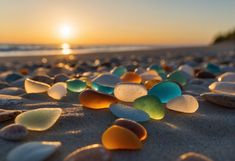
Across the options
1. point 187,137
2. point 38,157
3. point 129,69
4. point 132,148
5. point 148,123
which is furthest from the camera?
point 129,69

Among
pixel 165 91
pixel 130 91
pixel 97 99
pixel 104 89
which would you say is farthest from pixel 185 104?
pixel 104 89

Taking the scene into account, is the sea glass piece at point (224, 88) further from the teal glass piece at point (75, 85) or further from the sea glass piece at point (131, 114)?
the teal glass piece at point (75, 85)

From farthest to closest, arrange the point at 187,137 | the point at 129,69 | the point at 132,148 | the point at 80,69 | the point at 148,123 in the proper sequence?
the point at 80,69 < the point at 129,69 < the point at 148,123 < the point at 187,137 < the point at 132,148

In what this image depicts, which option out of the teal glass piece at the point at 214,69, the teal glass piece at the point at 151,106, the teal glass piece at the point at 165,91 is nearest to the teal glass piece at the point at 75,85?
the teal glass piece at the point at 165,91

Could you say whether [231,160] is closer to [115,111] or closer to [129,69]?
[115,111]

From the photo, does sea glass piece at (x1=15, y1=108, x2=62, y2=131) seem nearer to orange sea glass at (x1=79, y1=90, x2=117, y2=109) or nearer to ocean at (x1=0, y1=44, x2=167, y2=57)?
orange sea glass at (x1=79, y1=90, x2=117, y2=109)

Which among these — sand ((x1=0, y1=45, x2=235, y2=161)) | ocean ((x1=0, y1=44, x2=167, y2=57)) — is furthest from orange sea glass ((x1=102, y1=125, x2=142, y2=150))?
ocean ((x1=0, y1=44, x2=167, y2=57))

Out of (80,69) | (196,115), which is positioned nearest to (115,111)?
(196,115)
